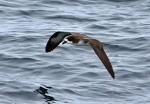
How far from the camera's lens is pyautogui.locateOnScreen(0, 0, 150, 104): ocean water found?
10523mm

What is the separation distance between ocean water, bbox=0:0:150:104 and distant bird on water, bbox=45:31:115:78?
0.63 metres

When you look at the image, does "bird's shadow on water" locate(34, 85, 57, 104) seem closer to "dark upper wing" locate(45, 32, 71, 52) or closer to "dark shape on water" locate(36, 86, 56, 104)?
"dark shape on water" locate(36, 86, 56, 104)

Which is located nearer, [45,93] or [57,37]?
[45,93]

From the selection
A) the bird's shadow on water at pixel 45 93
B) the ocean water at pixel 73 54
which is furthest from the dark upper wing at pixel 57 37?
the bird's shadow on water at pixel 45 93

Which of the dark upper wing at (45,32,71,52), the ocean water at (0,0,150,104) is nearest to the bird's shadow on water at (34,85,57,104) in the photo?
the ocean water at (0,0,150,104)

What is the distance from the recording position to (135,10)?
53.5ft

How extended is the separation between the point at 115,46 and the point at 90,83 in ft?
7.80

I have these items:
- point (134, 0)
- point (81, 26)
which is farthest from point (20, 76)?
point (134, 0)

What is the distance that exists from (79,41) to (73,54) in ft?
5.73

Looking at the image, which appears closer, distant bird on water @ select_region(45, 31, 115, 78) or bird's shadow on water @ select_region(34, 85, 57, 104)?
bird's shadow on water @ select_region(34, 85, 57, 104)

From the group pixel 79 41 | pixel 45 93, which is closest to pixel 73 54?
pixel 79 41

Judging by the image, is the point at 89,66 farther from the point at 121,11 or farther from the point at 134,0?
the point at 134,0

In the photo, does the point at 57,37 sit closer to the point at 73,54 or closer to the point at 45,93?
the point at 45,93

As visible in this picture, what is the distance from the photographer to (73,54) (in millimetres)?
12734
